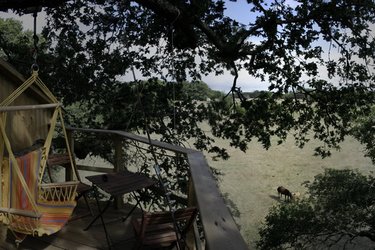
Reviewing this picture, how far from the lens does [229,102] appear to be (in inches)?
302

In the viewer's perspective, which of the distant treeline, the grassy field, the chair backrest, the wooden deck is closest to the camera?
the chair backrest

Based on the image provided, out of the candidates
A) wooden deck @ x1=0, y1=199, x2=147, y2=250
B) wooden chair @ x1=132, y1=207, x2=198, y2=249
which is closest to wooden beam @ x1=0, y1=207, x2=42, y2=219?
wooden deck @ x1=0, y1=199, x2=147, y2=250

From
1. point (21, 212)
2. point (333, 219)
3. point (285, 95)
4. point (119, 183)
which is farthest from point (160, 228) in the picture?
point (333, 219)

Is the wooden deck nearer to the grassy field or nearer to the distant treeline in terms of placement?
the distant treeline

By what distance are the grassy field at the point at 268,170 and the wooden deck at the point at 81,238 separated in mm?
18918

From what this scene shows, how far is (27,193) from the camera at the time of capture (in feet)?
8.48

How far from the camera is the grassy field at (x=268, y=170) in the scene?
76.5 feet

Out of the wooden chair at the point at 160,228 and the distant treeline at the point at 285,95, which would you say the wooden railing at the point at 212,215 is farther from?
the distant treeline at the point at 285,95

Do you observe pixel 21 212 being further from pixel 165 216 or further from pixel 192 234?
pixel 192 234

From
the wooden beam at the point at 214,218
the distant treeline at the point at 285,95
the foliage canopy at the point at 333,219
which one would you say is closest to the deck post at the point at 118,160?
the wooden beam at the point at 214,218

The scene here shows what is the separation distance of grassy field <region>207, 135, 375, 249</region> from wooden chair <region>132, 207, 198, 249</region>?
64.4ft

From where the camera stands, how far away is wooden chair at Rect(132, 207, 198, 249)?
2.37 meters

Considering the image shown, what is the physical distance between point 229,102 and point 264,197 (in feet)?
→ 57.2

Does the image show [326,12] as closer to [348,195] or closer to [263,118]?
[263,118]
